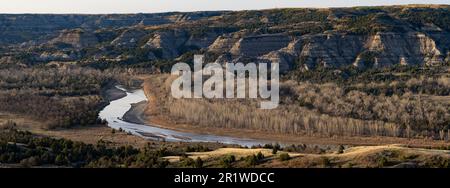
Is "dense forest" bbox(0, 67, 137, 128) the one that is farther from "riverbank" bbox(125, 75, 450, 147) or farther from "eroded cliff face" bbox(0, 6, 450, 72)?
"eroded cliff face" bbox(0, 6, 450, 72)

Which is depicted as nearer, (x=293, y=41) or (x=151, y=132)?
(x=151, y=132)

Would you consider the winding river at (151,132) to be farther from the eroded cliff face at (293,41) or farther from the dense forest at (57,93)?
the eroded cliff face at (293,41)

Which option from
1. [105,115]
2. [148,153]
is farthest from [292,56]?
[148,153]

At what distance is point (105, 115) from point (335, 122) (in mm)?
25671

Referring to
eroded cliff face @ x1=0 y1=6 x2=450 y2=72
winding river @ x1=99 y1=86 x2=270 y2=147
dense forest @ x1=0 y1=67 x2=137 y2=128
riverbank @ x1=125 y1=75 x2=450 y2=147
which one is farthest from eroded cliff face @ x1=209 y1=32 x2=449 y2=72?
winding river @ x1=99 y1=86 x2=270 y2=147

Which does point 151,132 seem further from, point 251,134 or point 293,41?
point 293,41

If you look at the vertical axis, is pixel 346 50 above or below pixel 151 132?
above

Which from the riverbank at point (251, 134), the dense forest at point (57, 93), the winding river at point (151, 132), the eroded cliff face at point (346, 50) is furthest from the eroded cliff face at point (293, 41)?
the riverbank at point (251, 134)

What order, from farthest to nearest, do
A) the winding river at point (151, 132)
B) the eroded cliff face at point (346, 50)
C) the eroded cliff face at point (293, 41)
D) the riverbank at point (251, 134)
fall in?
1. the eroded cliff face at point (293, 41)
2. the eroded cliff face at point (346, 50)
3. the winding river at point (151, 132)
4. the riverbank at point (251, 134)

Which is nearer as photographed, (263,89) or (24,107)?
(24,107)

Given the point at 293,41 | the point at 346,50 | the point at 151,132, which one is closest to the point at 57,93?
the point at 151,132
